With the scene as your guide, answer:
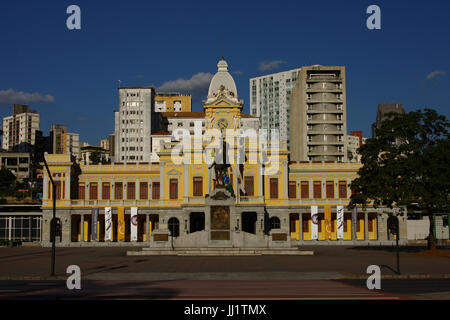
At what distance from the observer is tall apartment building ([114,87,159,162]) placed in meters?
146

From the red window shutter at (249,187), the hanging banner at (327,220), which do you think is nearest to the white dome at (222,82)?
the red window shutter at (249,187)

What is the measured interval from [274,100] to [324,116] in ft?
236

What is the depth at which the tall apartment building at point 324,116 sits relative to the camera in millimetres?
119812

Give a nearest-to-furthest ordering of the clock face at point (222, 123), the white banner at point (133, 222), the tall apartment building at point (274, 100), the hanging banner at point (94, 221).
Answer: the white banner at point (133, 222)
the hanging banner at point (94, 221)
the clock face at point (222, 123)
the tall apartment building at point (274, 100)

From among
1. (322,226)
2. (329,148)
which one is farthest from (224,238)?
(329,148)

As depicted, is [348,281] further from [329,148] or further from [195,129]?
[195,129]

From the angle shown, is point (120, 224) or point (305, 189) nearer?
point (120, 224)

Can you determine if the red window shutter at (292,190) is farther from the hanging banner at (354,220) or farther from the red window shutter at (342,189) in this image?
the hanging banner at (354,220)

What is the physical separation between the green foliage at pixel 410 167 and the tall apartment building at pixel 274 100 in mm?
127976

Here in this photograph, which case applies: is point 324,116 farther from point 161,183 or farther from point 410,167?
point 410,167

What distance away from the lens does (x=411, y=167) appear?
49469mm

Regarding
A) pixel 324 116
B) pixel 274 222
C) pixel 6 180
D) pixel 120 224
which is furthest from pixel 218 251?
pixel 6 180

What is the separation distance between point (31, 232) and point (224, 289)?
67.3m
